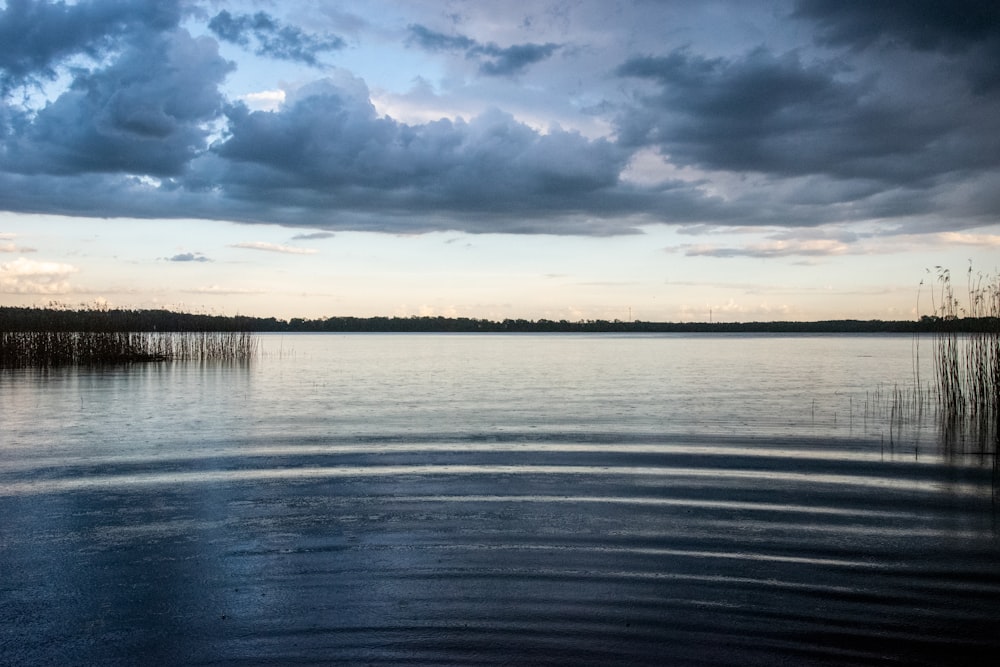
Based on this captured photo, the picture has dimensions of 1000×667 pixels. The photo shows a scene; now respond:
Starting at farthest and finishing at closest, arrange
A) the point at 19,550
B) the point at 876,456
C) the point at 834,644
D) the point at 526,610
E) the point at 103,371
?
the point at 103,371 < the point at 876,456 < the point at 19,550 < the point at 526,610 < the point at 834,644

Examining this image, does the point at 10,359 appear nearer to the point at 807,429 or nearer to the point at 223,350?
the point at 223,350

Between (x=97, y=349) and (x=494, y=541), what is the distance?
115ft

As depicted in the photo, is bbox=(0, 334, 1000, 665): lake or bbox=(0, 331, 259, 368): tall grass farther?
bbox=(0, 331, 259, 368): tall grass

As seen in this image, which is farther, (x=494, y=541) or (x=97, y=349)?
(x=97, y=349)

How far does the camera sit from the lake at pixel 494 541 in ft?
17.5

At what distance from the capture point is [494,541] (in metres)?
7.80

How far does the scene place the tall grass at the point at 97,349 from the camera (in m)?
34.9

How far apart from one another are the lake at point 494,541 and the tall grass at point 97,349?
20.0 m

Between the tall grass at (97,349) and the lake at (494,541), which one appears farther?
the tall grass at (97,349)

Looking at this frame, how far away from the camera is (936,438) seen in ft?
50.8

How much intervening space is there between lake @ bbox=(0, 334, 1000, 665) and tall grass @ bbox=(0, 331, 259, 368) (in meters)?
20.0

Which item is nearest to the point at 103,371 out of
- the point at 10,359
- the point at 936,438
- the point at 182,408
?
the point at 10,359

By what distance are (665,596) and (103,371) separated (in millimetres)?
31641

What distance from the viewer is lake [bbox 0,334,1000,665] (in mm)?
5336
